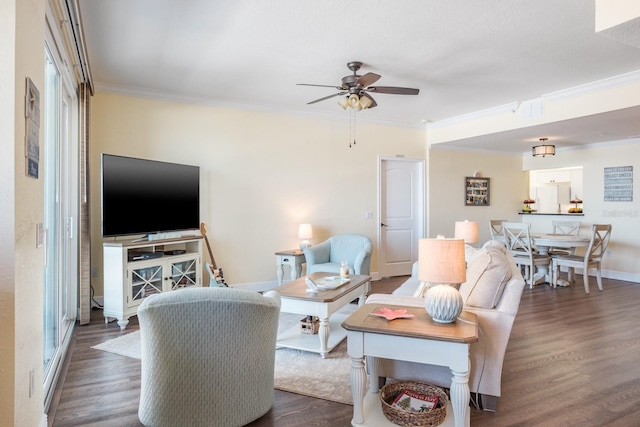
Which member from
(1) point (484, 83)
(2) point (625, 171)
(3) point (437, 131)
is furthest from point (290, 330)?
(2) point (625, 171)

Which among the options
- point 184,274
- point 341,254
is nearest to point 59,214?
point 184,274

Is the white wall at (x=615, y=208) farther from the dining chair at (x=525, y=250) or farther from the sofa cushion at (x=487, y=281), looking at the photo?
the sofa cushion at (x=487, y=281)

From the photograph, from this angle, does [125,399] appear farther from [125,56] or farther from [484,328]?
[125,56]

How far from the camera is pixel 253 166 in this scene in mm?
5352

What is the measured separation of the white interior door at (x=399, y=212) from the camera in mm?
6414

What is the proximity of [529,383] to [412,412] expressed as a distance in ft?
3.88

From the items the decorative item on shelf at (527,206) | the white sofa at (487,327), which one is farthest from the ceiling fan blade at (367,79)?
the decorative item on shelf at (527,206)

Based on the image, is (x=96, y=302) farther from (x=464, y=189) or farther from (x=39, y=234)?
(x=464, y=189)

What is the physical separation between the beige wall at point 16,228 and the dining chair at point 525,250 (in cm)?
600

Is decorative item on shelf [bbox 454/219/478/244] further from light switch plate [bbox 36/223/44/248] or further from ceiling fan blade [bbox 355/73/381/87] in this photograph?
light switch plate [bbox 36/223/44/248]

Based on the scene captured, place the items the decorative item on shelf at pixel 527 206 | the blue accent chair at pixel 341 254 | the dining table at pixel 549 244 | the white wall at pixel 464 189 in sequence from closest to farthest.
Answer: the blue accent chair at pixel 341 254, the dining table at pixel 549 244, the white wall at pixel 464 189, the decorative item on shelf at pixel 527 206

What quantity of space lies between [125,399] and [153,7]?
8.97ft

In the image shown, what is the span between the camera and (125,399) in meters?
2.46

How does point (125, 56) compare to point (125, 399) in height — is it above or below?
above
